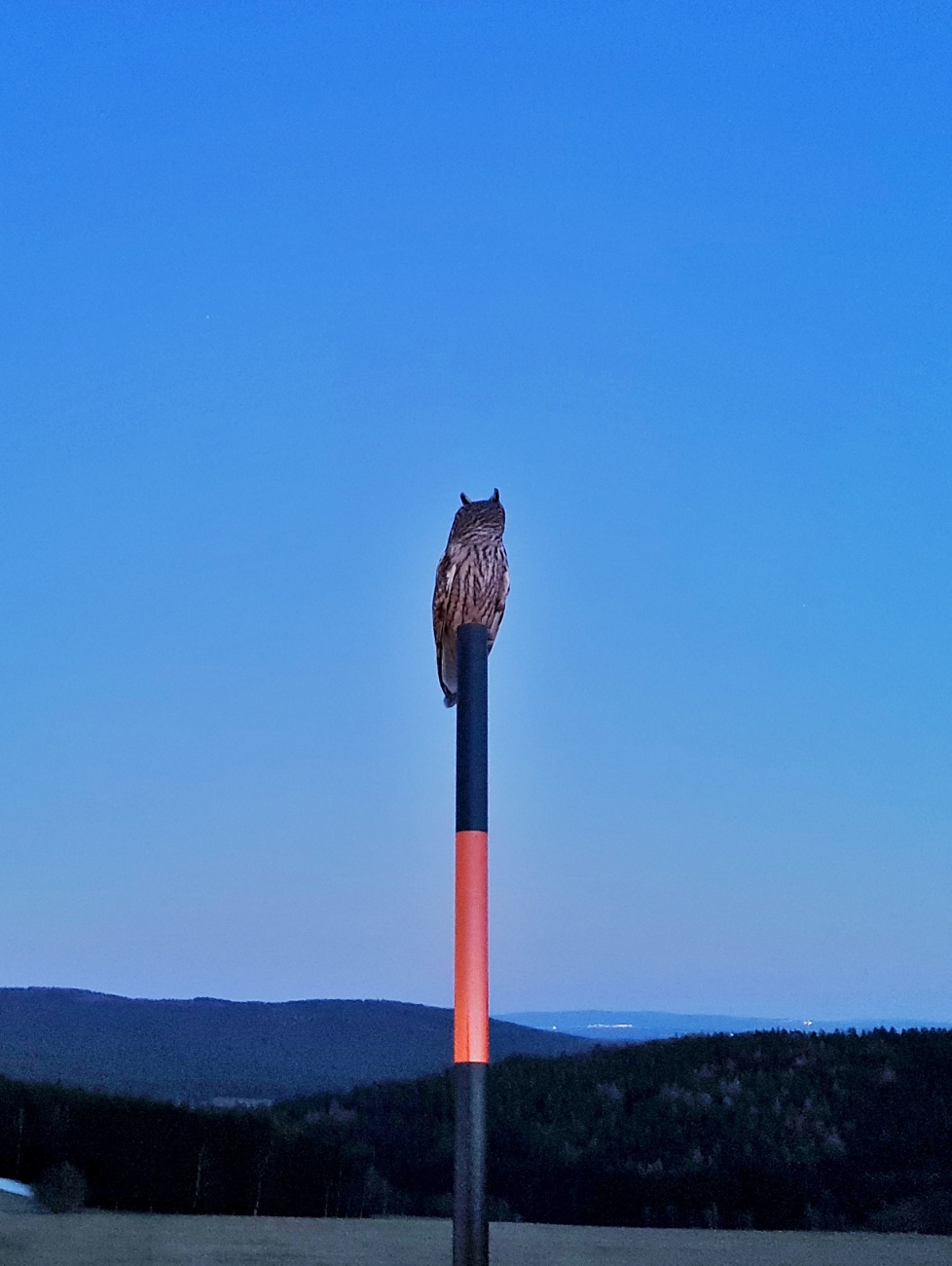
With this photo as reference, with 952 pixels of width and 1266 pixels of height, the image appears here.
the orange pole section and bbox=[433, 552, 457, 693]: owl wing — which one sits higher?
bbox=[433, 552, 457, 693]: owl wing

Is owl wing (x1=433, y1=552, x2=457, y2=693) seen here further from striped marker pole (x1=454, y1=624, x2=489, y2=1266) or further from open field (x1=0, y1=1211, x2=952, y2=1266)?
open field (x1=0, y1=1211, x2=952, y2=1266)

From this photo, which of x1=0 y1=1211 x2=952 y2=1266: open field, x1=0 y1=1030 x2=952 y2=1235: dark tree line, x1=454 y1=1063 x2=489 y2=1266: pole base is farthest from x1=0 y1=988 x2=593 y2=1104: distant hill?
x1=454 y1=1063 x2=489 y2=1266: pole base

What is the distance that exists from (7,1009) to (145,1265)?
1281 inches

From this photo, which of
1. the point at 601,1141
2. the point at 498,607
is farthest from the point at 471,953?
the point at 601,1141

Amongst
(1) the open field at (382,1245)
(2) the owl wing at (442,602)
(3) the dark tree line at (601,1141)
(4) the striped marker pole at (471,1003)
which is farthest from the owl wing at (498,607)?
(3) the dark tree line at (601,1141)

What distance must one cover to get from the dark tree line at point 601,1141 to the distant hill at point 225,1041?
44.8ft

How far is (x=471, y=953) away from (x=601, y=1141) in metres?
9.19

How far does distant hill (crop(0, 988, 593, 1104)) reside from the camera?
107 ft

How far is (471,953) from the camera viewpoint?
683 centimetres

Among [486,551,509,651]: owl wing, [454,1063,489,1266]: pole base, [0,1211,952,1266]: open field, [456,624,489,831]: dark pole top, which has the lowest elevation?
[0,1211,952,1266]: open field

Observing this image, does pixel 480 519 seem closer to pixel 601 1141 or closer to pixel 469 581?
pixel 469 581

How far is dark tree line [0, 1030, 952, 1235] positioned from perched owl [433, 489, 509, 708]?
563cm

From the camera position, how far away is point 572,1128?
1552 centimetres

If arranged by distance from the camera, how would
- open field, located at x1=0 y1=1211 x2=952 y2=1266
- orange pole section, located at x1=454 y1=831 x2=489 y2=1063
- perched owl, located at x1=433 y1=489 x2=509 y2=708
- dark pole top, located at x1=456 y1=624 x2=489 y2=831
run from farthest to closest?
open field, located at x1=0 y1=1211 x2=952 y2=1266 → perched owl, located at x1=433 y1=489 x2=509 y2=708 → dark pole top, located at x1=456 y1=624 x2=489 y2=831 → orange pole section, located at x1=454 y1=831 x2=489 y2=1063
